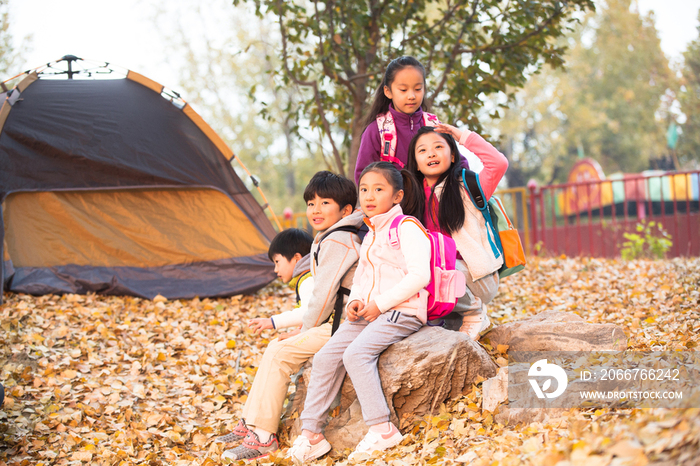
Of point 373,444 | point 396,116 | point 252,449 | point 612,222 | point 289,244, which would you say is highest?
point 396,116

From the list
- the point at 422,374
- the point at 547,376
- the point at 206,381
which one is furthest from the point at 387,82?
the point at 206,381

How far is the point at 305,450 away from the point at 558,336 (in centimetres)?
139

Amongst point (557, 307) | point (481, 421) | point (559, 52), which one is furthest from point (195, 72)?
point (481, 421)

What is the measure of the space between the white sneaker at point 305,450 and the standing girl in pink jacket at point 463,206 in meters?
0.95

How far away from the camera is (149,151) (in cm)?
537

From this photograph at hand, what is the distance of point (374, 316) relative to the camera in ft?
8.24

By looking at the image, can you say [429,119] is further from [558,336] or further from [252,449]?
[252,449]

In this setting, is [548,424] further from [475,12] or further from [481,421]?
Result: [475,12]

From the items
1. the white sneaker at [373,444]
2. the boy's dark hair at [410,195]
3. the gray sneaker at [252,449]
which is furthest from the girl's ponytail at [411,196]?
the gray sneaker at [252,449]

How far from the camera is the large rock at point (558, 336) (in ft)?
8.75

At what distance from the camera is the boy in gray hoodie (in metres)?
2.67

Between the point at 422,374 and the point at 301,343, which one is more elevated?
the point at 301,343
